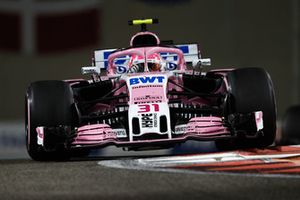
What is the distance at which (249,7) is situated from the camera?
18.2 m

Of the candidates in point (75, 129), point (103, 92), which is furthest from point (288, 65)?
point (75, 129)

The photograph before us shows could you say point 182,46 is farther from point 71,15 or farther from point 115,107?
point 71,15

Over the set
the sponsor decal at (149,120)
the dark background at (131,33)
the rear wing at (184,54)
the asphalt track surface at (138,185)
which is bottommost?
the asphalt track surface at (138,185)

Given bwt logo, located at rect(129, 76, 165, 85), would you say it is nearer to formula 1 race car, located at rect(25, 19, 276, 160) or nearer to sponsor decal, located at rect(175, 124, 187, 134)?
formula 1 race car, located at rect(25, 19, 276, 160)


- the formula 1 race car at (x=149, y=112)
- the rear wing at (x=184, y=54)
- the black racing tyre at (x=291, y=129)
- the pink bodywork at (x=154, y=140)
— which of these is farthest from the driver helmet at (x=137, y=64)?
the black racing tyre at (x=291, y=129)

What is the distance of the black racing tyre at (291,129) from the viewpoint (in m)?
12.5

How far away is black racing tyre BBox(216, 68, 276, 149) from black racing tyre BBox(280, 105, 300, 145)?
11.2 ft

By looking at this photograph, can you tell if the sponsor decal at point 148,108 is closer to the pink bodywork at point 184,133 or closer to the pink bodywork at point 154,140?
the pink bodywork at point 154,140

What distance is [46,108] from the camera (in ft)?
28.9

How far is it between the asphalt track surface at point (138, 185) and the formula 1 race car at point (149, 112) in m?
1.23

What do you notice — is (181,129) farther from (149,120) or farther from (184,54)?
(184,54)

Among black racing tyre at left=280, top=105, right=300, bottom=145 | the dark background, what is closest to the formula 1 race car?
black racing tyre at left=280, top=105, right=300, bottom=145

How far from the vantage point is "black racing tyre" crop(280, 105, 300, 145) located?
12.5 metres

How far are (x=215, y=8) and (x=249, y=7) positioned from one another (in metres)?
0.67
